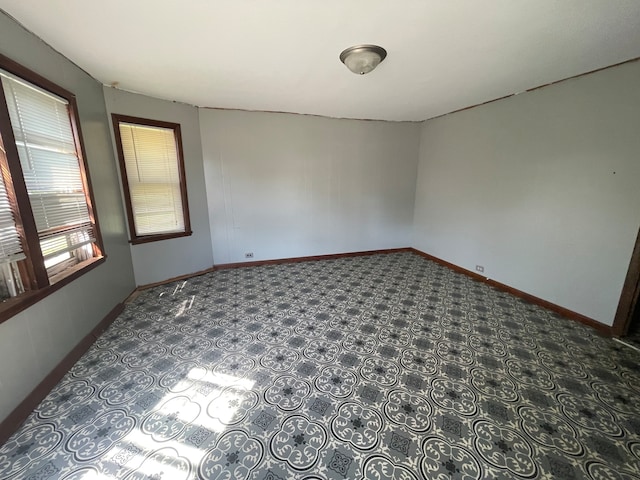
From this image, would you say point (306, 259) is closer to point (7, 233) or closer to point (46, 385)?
point (46, 385)

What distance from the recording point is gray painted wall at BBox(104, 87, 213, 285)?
3018mm

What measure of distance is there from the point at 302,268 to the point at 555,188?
3.31 meters

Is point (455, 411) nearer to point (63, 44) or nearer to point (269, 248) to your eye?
point (269, 248)

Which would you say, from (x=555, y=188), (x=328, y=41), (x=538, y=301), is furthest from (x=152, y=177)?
(x=538, y=301)

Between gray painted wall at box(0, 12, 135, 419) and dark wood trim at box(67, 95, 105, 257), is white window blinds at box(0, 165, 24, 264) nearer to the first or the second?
gray painted wall at box(0, 12, 135, 419)

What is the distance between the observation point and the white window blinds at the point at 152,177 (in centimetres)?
311

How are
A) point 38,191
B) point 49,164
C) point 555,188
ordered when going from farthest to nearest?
point 555,188
point 49,164
point 38,191

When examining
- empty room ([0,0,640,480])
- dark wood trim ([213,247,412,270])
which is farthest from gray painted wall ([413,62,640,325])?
dark wood trim ([213,247,412,270])

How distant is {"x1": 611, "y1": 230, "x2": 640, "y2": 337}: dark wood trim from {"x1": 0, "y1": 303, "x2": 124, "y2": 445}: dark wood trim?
458cm

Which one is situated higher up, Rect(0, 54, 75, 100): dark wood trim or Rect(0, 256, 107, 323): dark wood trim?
Rect(0, 54, 75, 100): dark wood trim

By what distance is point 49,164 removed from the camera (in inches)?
77.9

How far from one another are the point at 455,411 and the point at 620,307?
6.85ft

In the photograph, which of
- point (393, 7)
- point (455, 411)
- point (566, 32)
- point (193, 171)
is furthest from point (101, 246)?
point (566, 32)

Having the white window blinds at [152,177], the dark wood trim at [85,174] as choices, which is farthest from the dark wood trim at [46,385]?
the white window blinds at [152,177]
